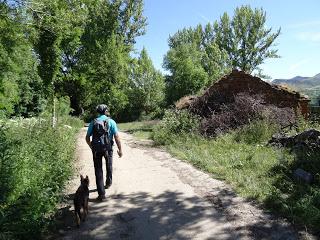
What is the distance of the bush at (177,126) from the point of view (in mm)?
17320

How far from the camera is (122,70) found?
3803cm

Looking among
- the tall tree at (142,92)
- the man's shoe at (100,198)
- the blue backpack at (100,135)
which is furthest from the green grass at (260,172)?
the tall tree at (142,92)

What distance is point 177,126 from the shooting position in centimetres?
1803

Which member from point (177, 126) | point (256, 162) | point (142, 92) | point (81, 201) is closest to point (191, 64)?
point (177, 126)

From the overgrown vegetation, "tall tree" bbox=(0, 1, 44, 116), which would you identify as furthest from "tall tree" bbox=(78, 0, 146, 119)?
the overgrown vegetation

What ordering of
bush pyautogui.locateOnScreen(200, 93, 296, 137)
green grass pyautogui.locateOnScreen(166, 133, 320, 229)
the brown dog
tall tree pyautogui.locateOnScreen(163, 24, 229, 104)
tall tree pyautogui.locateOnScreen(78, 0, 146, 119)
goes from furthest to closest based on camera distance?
tall tree pyautogui.locateOnScreen(78, 0, 146, 119) → tall tree pyautogui.locateOnScreen(163, 24, 229, 104) → bush pyautogui.locateOnScreen(200, 93, 296, 137) → green grass pyautogui.locateOnScreen(166, 133, 320, 229) → the brown dog

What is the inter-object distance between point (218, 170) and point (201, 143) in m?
4.54

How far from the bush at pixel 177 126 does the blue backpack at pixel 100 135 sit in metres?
8.76

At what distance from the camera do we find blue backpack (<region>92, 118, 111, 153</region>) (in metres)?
8.11

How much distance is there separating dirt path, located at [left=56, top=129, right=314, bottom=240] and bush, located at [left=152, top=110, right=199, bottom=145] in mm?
6549

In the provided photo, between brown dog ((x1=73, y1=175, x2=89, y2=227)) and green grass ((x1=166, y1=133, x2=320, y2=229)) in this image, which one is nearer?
brown dog ((x1=73, y1=175, x2=89, y2=227))

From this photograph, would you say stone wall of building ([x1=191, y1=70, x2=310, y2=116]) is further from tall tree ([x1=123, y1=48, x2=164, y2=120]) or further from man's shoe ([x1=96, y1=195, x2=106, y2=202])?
tall tree ([x1=123, y1=48, x2=164, y2=120])

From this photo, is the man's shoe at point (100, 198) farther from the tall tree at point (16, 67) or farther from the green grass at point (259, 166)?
the tall tree at point (16, 67)

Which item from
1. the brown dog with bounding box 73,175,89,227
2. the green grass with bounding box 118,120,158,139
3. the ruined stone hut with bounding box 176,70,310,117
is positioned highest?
the ruined stone hut with bounding box 176,70,310,117
